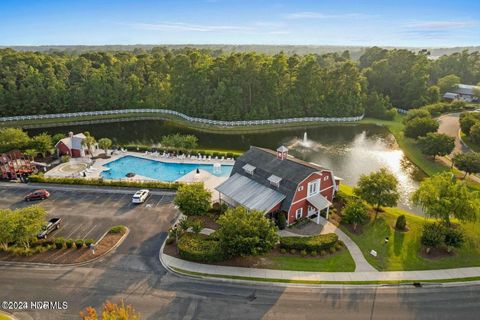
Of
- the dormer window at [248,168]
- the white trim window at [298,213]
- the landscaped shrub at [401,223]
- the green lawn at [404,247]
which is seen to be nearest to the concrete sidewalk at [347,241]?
the green lawn at [404,247]

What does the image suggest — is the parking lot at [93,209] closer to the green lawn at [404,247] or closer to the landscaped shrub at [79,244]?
the landscaped shrub at [79,244]

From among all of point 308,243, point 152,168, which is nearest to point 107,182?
point 152,168

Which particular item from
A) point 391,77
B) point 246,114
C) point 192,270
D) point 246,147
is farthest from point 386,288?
point 391,77

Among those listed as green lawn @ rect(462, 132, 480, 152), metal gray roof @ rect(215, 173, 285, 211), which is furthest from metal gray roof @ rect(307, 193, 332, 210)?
green lawn @ rect(462, 132, 480, 152)

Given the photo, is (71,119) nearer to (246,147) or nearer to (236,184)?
(246,147)

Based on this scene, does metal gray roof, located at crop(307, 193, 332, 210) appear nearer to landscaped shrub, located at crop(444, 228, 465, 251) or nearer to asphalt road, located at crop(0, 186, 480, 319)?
asphalt road, located at crop(0, 186, 480, 319)

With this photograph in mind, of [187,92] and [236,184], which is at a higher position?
[187,92]

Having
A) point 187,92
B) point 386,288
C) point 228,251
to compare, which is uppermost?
point 187,92

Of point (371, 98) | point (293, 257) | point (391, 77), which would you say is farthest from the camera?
point (391, 77)

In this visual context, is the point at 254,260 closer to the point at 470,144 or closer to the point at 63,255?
the point at 63,255
